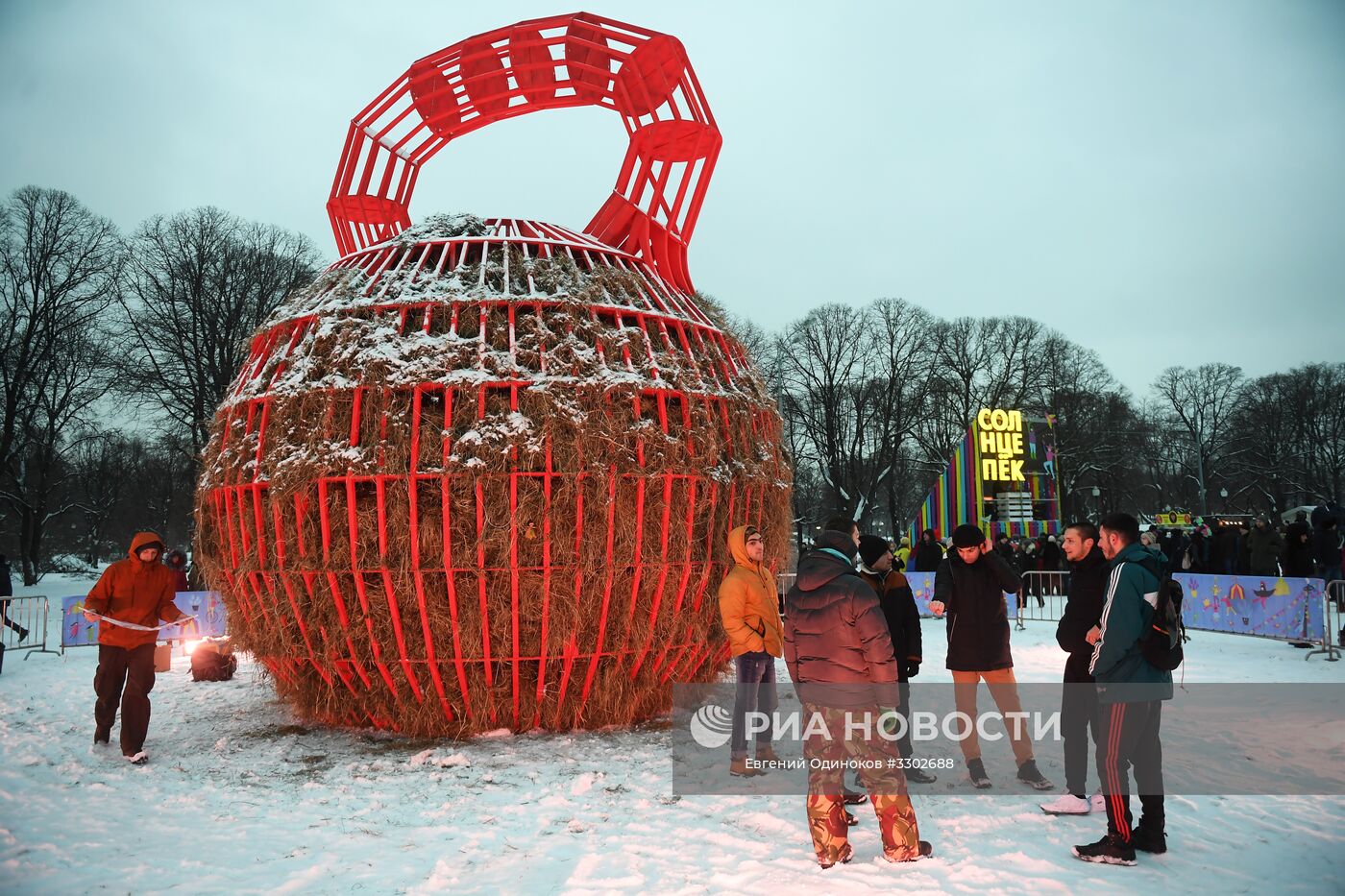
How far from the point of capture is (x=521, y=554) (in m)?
6.07

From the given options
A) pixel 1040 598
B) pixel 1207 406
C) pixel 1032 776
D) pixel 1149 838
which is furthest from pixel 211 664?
pixel 1207 406

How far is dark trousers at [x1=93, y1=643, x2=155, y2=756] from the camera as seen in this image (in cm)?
629

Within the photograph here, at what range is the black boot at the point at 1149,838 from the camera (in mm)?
4133

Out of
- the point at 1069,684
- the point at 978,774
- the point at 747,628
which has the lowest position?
the point at 978,774

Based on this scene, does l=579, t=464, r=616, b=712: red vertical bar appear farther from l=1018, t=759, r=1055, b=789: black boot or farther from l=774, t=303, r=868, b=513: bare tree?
l=774, t=303, r=868, b=513: bare tree

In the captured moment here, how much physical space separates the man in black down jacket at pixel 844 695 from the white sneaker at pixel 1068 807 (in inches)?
41.7

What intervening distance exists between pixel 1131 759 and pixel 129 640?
263 inches

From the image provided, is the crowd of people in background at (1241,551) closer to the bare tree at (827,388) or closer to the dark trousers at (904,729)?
the dark trousers at (904,729)

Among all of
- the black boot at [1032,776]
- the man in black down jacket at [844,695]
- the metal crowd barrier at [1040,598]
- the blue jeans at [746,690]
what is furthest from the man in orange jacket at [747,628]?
the metal crowd barrier at [1040,598]

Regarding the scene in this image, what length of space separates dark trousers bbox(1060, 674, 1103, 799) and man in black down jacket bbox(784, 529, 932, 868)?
4.09ft

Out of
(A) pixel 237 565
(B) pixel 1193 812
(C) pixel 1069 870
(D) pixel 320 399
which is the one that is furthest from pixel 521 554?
(B) pixel 1193 812

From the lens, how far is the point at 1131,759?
13.7 ft

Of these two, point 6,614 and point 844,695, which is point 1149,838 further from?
point 6,614

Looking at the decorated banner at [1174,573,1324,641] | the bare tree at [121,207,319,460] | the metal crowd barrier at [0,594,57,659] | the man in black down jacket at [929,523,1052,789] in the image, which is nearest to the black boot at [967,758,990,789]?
the man in black down jacket at [929,523,1052,789]
